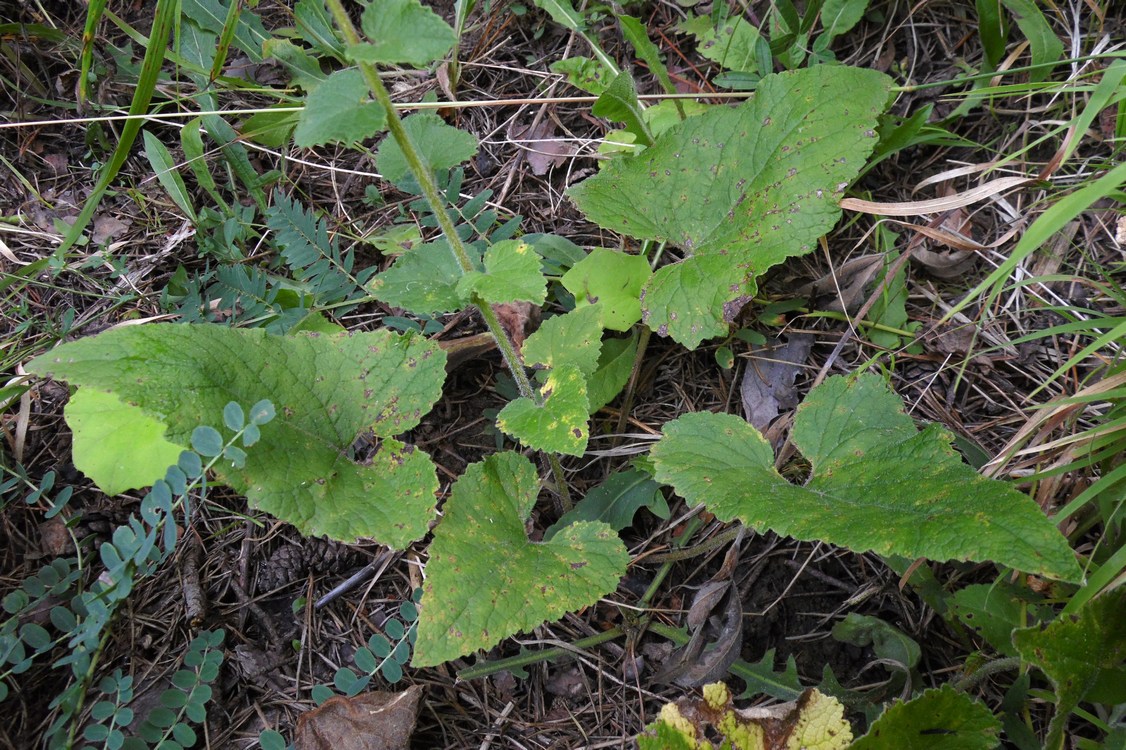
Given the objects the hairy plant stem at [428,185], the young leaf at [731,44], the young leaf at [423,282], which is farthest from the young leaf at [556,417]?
the young leaf at [731,44]

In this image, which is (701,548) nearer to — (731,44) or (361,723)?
(361,723)

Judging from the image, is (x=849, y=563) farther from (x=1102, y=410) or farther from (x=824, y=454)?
(x=1102, y=410)

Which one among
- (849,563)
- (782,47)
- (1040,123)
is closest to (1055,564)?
(849,563)

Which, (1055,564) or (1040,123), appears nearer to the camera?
(1055,564)

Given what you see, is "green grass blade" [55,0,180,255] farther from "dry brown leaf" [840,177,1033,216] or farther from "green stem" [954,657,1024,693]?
"green stem" [954,657,1024,693]

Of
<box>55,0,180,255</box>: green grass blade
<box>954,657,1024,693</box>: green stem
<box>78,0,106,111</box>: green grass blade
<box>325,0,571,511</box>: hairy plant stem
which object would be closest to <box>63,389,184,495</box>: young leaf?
<box>55,0,180,255</box>: green grass blade
